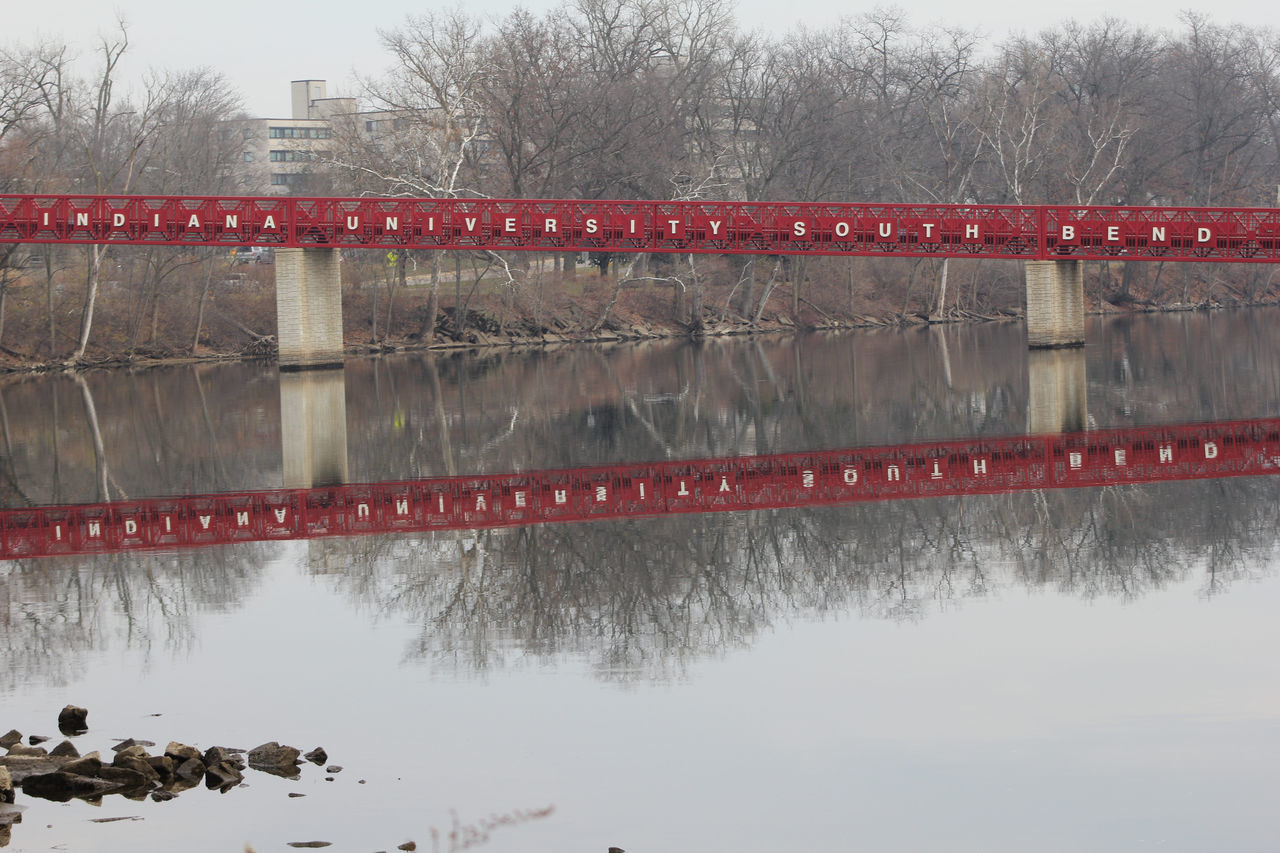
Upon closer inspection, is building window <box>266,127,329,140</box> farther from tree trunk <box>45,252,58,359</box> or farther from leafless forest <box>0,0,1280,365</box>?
tree trunk <box>45,252,58,359</box>

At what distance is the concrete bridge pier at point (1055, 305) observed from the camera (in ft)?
197

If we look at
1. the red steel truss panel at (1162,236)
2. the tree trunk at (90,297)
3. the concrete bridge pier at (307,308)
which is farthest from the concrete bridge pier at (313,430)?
the red steel truss panel at (1162,236)

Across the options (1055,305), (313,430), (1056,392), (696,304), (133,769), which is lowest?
(133,769)

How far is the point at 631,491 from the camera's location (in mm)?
23703

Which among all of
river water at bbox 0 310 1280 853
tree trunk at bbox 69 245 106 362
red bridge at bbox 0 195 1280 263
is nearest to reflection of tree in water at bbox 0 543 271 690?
river water at bbox 0 310 1280 853

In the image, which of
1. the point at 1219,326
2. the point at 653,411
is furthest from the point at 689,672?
the point at 1219,326

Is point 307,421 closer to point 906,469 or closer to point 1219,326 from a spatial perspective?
point 906,469

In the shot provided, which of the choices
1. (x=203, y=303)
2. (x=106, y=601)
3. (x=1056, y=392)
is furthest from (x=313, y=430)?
(x=203, y=303)

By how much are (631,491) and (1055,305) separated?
133 ft

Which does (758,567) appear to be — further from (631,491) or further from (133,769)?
(133,769)

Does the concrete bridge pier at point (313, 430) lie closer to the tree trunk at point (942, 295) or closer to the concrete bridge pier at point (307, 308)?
the concrete bridge pier at point (307, 308)

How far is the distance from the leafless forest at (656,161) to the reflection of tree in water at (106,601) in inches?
1828

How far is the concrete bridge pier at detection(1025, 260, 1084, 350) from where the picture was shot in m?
60.1

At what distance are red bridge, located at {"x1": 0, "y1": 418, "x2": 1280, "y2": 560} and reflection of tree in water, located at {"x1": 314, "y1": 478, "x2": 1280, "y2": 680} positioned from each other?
1178 mm
